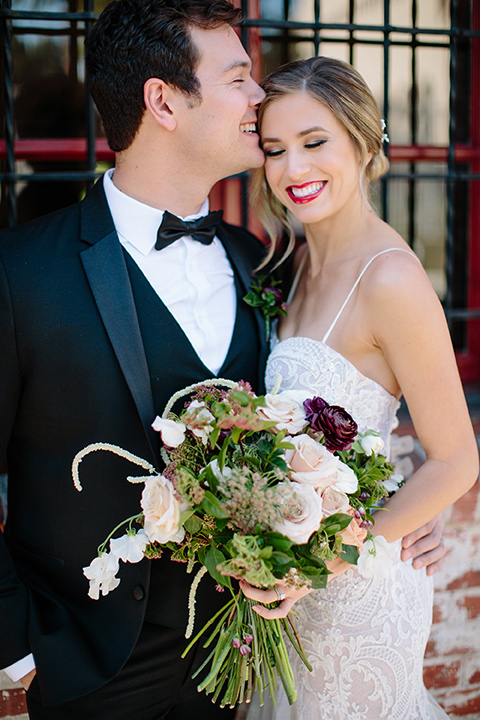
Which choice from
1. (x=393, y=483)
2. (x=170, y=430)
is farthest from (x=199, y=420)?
(x=393, y=483)

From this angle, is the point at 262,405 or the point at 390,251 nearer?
the point at 262,405

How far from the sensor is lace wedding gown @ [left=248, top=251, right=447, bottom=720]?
1.96 m

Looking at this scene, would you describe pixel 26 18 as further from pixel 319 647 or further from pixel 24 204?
pixel 319 647

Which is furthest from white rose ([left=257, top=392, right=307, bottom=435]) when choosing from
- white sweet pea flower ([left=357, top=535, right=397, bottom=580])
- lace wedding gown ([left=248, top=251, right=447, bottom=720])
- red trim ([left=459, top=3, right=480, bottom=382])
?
red trim ([left=459, top=3, right=480, bottom=382])

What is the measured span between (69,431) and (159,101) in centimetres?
105

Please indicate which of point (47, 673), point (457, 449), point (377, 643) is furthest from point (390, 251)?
point (47, 673)

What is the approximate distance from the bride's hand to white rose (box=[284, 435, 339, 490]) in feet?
0.85

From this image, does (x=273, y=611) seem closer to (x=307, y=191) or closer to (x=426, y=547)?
(x=426, y=547)

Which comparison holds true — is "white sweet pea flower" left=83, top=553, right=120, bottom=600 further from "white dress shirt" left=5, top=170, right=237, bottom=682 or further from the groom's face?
the groom's face

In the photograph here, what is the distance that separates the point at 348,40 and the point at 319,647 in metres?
2.54

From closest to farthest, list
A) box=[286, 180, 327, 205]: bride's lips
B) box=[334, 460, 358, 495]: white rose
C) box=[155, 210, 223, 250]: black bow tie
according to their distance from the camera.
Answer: box=[334, 460, 358, 495]: white rose
box=[155, 210, 223, 250]: black bow tie
box=[286, 180, 327, 205]: bride's lips

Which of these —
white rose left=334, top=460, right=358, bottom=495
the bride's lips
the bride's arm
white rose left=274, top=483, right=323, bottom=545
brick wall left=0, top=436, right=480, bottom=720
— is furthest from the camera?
brick wall left=0, top=436, right=480, bottom=720

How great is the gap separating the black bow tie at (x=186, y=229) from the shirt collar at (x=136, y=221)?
0.12 ft

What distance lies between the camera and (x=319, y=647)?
6.52ft
